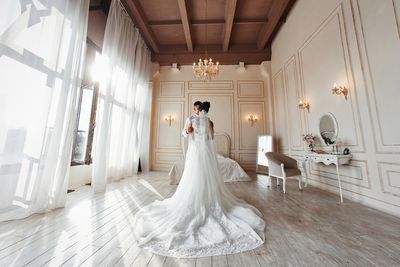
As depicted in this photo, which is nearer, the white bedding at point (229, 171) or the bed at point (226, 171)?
the bed at point (226, 171)

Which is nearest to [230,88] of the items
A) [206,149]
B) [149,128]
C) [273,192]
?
[149,128]

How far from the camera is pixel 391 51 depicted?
2125 millimetres

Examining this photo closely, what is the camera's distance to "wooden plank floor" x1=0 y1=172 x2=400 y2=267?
119 cm

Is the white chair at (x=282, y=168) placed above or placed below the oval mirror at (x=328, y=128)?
below

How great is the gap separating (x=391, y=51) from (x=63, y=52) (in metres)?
4.33

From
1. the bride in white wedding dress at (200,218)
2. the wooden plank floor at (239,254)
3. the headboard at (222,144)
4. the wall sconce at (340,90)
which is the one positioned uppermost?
the wall sconce at (340,90)

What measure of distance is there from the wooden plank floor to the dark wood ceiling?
4.42 m

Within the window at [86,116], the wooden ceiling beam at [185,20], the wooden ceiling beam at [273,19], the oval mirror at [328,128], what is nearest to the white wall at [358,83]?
the oval mirror at [328,128]

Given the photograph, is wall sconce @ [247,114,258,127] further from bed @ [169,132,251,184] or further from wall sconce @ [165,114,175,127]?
wall sconce @ [165,114,175,127]

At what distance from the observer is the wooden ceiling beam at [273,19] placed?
4.15 metres

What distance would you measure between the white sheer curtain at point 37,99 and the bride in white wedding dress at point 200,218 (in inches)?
51.2

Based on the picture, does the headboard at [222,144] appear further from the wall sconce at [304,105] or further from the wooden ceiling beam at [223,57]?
the wooden ceiling beam at [223,57]

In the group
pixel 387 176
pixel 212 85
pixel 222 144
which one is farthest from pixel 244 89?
pixel 387 176

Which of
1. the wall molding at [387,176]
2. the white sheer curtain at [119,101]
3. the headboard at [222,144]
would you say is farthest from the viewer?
the headboard at [222,144]
